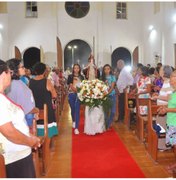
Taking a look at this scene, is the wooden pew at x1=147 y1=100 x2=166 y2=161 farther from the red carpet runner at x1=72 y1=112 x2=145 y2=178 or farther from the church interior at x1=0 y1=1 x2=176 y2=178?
the church interior at x1=0 y1=1 x2=176 y2=178

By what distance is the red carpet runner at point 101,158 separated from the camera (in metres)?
4.09

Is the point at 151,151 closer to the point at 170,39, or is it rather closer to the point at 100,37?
the point at 170,39

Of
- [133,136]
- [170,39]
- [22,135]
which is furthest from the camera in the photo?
[170,39]

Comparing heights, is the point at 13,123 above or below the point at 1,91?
below

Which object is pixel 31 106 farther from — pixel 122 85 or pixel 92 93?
pixel 122 85

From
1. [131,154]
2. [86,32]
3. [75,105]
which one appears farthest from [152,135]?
[86,32]

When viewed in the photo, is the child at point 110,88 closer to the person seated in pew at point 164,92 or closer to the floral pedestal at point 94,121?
the floral pedestal at point 94,121

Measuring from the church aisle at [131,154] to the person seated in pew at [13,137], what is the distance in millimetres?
1848

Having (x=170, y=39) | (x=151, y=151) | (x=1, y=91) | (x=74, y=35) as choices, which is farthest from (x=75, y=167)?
(x=74, y=35)

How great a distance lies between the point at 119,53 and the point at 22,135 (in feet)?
51.5

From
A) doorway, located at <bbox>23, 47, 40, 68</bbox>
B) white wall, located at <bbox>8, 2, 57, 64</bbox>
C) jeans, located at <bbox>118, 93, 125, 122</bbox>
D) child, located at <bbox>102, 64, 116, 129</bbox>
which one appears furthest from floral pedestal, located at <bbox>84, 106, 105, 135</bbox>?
doorway, located at <bbox>23, 47, 40, 68</bbox>

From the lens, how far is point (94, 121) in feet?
20.7

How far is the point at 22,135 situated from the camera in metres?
2.12

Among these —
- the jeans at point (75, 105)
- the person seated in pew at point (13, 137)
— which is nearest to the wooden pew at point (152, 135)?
the jeans at point (75, 105)
